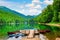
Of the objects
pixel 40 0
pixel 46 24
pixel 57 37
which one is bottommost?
pixel 57 37

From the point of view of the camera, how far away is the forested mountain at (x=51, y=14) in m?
3.48

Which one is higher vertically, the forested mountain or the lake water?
the forested mountain

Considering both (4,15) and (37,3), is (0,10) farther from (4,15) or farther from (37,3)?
(37,3)

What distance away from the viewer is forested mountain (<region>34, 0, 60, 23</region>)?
3481mm

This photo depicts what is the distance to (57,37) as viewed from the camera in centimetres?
341

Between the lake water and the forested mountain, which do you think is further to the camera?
the forested mountain

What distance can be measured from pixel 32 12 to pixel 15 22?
38 centimetres

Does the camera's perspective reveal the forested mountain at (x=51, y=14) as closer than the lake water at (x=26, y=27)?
No

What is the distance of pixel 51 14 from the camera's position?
139 inches

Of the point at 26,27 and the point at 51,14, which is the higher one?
the point at 51,14

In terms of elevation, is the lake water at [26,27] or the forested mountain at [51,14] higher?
the forested mountain at [51,14]

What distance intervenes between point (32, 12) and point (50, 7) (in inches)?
14.3

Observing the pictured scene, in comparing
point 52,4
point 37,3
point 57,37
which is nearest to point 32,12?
point 37,3

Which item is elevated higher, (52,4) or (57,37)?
(52,4)
